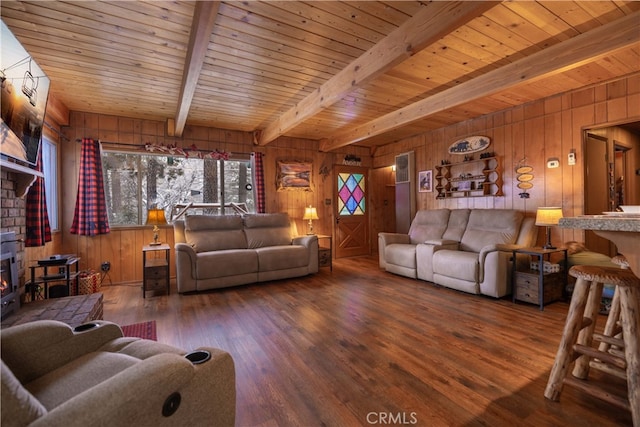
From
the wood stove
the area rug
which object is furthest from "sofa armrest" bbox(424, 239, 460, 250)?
the wood stove

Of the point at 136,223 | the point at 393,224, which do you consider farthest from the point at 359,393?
the point at 393,224

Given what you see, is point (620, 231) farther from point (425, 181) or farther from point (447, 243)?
point (425, 181)

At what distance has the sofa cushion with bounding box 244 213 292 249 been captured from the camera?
454cm

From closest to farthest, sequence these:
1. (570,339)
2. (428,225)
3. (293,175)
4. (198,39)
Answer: (570,339) < (198,39) < (428,225) < (293,175)

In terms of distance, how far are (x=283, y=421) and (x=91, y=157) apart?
14.0 ft

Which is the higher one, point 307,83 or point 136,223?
point 307,83

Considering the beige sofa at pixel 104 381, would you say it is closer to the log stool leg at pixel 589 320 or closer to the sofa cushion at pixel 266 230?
the log stool leg at pixel 589 320

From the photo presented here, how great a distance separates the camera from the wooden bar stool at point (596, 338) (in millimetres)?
1367

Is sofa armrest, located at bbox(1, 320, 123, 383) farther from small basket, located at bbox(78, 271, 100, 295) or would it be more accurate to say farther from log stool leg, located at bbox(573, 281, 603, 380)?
small basket, located at bbox(78, 271, 100, 295)

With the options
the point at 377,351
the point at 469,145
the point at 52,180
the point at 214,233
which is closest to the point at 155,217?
the point at 214,233

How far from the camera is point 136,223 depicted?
4.41m

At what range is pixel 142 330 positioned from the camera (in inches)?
98.7

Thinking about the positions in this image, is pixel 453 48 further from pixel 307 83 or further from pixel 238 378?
pixel 238 378

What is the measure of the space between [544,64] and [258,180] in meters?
4.06
